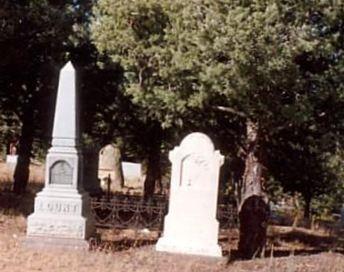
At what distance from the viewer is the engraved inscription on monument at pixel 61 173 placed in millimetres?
11703

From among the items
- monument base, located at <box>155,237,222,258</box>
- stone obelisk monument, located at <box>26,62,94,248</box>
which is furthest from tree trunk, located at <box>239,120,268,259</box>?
stone obelisk monument, located at <box>26,62,94,248</box>

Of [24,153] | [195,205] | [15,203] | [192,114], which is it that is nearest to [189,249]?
[195,205]

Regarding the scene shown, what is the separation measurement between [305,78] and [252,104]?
114 centimetres

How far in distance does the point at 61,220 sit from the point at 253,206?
3.98 metres

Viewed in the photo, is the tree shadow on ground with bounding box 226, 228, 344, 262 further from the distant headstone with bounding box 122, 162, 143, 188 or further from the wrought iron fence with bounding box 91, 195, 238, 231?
the distant headstone with bounding box 122, 162, 143, 188

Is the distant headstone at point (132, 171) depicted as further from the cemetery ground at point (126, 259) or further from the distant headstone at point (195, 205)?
the distant headstone at point (195, 205)

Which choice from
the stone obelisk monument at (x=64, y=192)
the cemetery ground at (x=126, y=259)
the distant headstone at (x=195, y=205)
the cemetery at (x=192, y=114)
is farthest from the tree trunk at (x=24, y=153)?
the distant headstone at (x=195, y=205)

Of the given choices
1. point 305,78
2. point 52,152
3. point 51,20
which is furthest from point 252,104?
point 51,20

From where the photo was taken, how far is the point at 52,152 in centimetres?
1176

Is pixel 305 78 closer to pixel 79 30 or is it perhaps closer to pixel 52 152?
pixel 52 152

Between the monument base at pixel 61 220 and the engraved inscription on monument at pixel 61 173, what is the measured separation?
197 millimetres

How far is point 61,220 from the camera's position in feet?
37.4

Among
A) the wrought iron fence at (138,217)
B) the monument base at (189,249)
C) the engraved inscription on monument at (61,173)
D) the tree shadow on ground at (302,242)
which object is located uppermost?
the engraved inscription on monument at (61,173)

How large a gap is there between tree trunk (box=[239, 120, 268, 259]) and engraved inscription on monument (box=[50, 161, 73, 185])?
367cm
